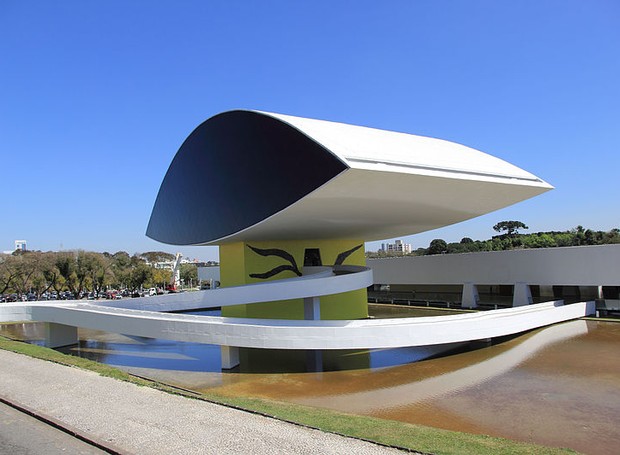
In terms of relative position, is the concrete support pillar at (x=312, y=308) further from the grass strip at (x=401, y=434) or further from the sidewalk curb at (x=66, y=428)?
the sidewalk curb at (x=66, y=428)

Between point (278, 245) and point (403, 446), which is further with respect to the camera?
point (278, 245)

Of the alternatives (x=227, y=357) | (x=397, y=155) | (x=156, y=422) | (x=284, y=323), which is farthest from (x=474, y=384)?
(x=156, y=422)

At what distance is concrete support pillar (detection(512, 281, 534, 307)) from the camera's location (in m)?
32.2

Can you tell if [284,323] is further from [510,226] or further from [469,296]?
[510,226]

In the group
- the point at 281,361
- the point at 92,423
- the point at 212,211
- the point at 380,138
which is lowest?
the point at 281,361

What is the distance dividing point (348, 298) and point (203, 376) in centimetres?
1646

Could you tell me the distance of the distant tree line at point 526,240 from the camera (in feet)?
210

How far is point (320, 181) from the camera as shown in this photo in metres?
17.3

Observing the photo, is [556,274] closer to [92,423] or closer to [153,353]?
[153,353]

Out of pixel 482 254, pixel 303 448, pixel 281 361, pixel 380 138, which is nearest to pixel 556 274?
pixel 482 254

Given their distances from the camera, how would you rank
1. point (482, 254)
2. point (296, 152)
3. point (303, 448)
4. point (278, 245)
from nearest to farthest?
point (303, 448) → point (296, 152) → point (278, 245) → point (482, 254)

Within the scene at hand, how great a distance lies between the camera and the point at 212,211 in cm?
2639

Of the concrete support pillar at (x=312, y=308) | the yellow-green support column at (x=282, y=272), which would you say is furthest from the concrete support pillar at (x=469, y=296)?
the concrete support pillar at (x=312, y=308)

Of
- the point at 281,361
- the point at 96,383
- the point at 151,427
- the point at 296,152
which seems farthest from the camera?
the point at 281,361
